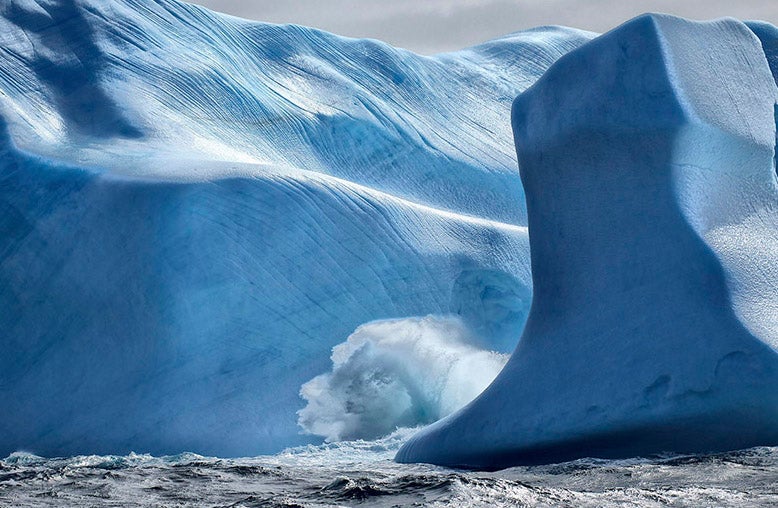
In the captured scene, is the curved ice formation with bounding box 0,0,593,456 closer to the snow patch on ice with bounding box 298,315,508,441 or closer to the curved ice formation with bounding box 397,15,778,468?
the snow patch on ice with bounding box 298,315,508,441

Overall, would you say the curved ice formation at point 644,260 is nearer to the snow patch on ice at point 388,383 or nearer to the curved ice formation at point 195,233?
the snow patch on ice at point 388,383

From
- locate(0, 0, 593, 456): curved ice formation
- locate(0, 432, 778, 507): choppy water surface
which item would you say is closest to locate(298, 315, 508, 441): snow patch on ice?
locate(0, 0, 593, 456): curved ice formation

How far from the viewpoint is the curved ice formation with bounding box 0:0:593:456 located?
8.94 metres

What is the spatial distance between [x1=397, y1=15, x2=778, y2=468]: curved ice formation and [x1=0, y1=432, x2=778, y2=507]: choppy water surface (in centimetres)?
24

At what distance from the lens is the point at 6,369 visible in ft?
30.0

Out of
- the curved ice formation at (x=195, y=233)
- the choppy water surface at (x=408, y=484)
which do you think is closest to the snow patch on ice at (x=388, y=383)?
the curved ice formation at (x=195, y=233)

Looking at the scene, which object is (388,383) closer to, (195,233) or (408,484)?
(195,233)

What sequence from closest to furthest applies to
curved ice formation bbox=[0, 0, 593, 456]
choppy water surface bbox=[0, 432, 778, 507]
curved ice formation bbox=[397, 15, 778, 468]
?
choppy water surface bbox=[0, 432, 778, 507]
curved ice formation bbox=[397, 15, 778, 468]
curved ice formation bbox=[0, 0, 593, 456]

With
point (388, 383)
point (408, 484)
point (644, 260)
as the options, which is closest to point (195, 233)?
point (388, 383)

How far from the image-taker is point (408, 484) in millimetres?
5566

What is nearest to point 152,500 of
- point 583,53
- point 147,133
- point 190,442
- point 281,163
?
point 190,442

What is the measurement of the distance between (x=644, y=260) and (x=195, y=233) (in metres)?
3.89

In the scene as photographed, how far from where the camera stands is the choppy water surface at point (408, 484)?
510 centimetres

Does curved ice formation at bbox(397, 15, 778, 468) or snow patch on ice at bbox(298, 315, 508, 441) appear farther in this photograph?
snow patch on ice at bbox(298, 315, 508, 441)
